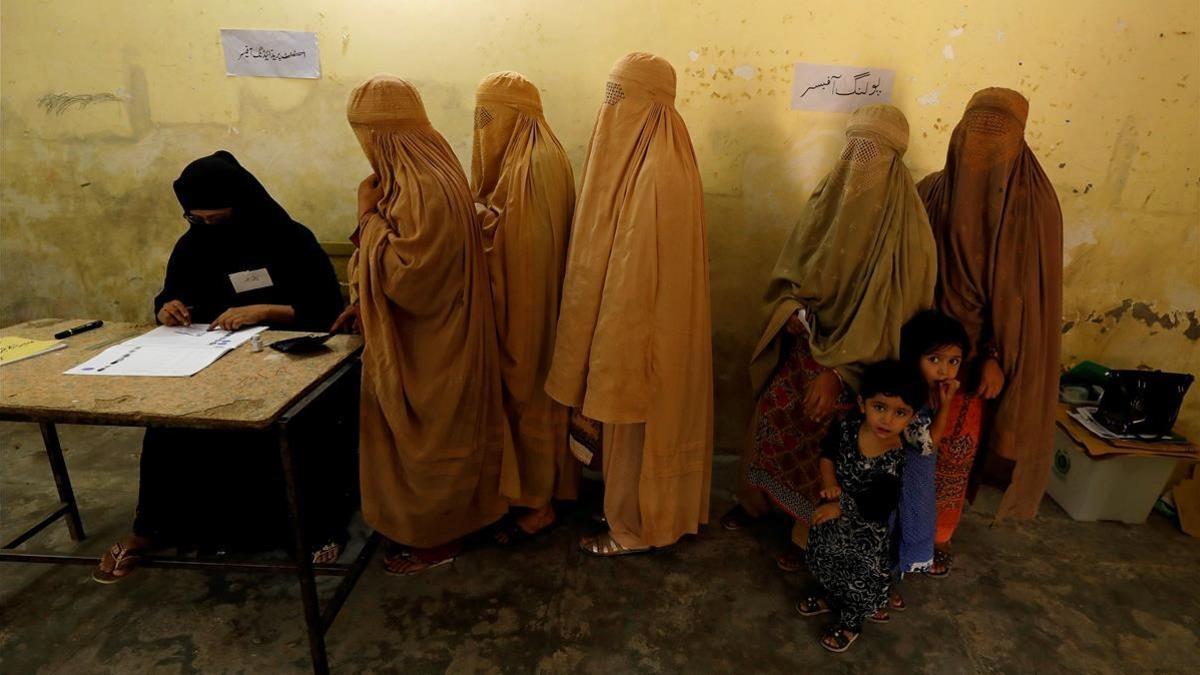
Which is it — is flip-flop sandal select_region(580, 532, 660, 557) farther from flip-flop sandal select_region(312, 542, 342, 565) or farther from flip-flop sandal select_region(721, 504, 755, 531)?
flip-flop sandal select_region(312, 542, 342, 565)

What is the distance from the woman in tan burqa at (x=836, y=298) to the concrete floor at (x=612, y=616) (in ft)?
1.24

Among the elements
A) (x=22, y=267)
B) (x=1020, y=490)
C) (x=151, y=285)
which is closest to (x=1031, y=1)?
(x=1020, y=490)

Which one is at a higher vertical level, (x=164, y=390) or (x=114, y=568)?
(x=164, y=390)

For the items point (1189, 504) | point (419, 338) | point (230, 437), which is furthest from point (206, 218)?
point (1189, 504)

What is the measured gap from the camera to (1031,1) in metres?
2.21

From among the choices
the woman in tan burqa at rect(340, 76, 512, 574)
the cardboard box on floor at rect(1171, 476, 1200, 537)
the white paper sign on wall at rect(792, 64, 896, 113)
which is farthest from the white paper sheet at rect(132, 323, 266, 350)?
the cardboard box on floor at rect(1171, 476, 1200, 537)

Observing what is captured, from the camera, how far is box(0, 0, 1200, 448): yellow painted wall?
2268mm

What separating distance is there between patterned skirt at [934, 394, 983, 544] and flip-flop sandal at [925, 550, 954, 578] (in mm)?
154

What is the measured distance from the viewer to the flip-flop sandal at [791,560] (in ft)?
6.95

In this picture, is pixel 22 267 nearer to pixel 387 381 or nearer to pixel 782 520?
pixel 387 381

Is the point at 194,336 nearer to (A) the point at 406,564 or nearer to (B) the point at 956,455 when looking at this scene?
(A) the point at 406,564

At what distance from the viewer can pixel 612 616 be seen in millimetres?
1889

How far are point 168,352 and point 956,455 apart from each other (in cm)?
251

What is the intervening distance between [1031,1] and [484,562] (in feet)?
9.61
